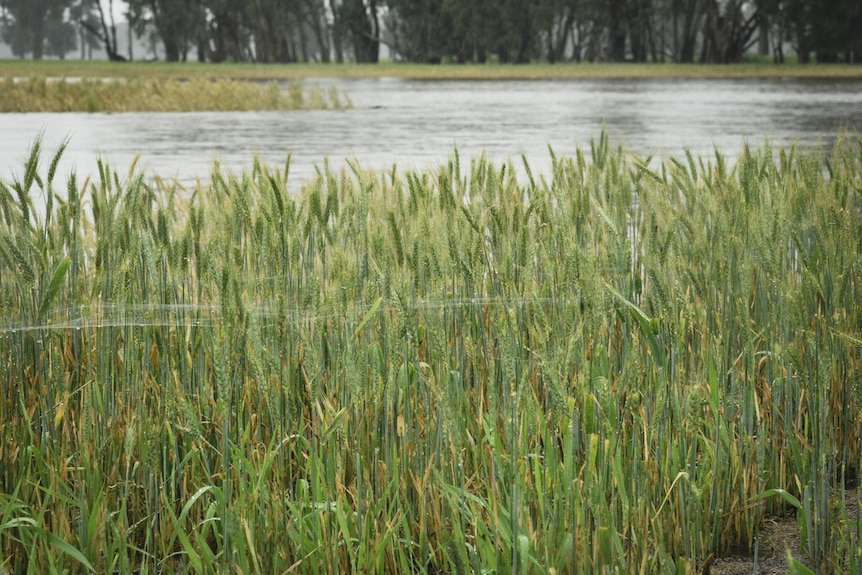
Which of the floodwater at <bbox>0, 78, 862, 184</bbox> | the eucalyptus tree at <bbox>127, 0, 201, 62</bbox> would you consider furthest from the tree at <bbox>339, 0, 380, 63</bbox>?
the floodwater at <bbox>0, 78, 862, 184</bbox>

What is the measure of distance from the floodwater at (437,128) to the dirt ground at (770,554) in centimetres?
450

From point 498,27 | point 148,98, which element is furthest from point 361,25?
point 148,98

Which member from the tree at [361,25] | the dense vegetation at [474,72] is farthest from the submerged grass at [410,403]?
the tree at [361,25]

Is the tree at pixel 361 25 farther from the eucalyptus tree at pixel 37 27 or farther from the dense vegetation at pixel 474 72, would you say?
the eucalyptus tree at pixel 37 27

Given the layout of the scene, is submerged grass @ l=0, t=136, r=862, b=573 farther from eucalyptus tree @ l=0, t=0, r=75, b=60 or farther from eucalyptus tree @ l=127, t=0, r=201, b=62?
eucalyptus tree @ l=0, t=0, r=75, b=60

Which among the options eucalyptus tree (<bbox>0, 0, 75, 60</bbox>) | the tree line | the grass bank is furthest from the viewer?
eucalyptus tree (<bbox>0, 0, 75, 60</bbox>)

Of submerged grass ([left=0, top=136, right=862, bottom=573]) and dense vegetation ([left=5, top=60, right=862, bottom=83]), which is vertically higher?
dense vegetation ([left=5, top=60, right=862, bottom=83])

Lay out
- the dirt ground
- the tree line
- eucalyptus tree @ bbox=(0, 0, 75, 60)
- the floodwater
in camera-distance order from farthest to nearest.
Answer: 1. eucalyptus tree @ bbox=(0, 0, 75, 60)
2. the tree line
3. the floodwater
4. the dirt ground

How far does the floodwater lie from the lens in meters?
11.4

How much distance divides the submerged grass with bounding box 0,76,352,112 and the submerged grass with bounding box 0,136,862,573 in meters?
20.1

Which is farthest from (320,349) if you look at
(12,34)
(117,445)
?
(12,34)

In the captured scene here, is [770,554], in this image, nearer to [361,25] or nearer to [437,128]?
[437,128]

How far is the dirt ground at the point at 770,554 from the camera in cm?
234

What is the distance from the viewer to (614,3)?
49.8 m
